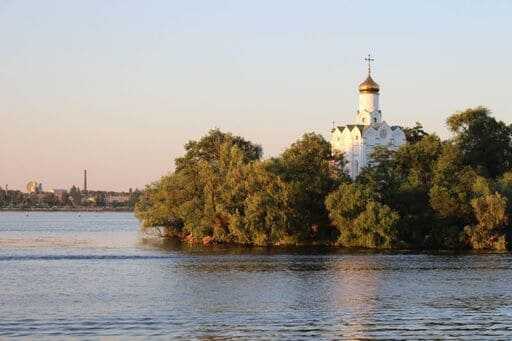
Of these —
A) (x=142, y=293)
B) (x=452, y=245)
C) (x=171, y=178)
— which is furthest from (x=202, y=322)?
(x=171, y=178)

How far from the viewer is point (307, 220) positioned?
67750mm

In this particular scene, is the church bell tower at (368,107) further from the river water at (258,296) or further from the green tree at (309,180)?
the river water at (258,296)

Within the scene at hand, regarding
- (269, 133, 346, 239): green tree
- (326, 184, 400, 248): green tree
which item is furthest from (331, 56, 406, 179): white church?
(326, 184, 400, 248): green tree

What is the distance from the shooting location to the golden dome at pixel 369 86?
9762 cm

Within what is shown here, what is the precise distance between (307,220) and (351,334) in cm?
4115

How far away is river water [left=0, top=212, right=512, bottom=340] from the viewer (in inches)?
1081

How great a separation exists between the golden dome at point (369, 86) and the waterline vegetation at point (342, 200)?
70.1 ft

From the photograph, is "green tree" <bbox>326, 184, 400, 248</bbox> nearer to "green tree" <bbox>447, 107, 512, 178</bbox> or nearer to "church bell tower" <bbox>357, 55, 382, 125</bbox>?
"green tree" <bbox>447, 107, 512, 178</bbox>

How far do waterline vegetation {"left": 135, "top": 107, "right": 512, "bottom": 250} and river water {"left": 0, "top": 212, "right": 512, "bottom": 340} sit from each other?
591 centimetres

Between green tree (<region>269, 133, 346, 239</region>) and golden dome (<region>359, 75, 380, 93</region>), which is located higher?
golden dome (<region>359, 75, 380, 93</region>)

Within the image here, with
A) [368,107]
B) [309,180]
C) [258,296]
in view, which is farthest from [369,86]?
[258,296]

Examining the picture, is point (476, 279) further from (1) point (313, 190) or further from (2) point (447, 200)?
(1) point (313, 190)

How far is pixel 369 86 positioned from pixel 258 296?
65.1 metres

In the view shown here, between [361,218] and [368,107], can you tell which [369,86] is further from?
[361,218]
